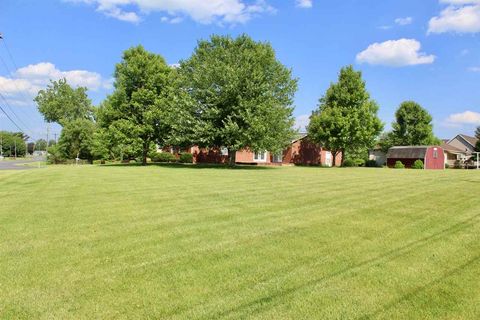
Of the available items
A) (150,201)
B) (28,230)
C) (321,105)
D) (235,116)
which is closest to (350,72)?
(321,105)

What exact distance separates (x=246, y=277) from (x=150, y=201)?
7061 mm

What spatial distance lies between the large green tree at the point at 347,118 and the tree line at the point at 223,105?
0.37ft

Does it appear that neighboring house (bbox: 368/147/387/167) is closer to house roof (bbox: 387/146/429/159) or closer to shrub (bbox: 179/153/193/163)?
house roof (bbox: 387/146/429/159)

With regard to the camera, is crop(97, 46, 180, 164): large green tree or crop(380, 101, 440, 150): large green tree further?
crop(380, 101, 440, 150): large green tree

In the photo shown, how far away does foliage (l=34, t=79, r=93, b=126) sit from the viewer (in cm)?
7912

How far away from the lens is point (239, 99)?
31375 millimetres

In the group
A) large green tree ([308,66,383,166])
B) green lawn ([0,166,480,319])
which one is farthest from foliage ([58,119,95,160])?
green lawn ([0,166,480,319])

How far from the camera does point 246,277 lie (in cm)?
530

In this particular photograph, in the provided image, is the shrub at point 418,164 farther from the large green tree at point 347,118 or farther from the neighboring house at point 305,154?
the neighboring house at point 305,154

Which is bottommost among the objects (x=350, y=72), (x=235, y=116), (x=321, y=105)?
(x=235, y=116)

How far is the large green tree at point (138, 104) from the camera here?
37250 millimetres

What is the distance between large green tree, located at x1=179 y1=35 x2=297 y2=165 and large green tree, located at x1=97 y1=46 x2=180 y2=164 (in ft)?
16.0

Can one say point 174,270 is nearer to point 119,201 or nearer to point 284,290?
point 284,290

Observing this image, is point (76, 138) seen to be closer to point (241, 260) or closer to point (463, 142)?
point (241, 260)
